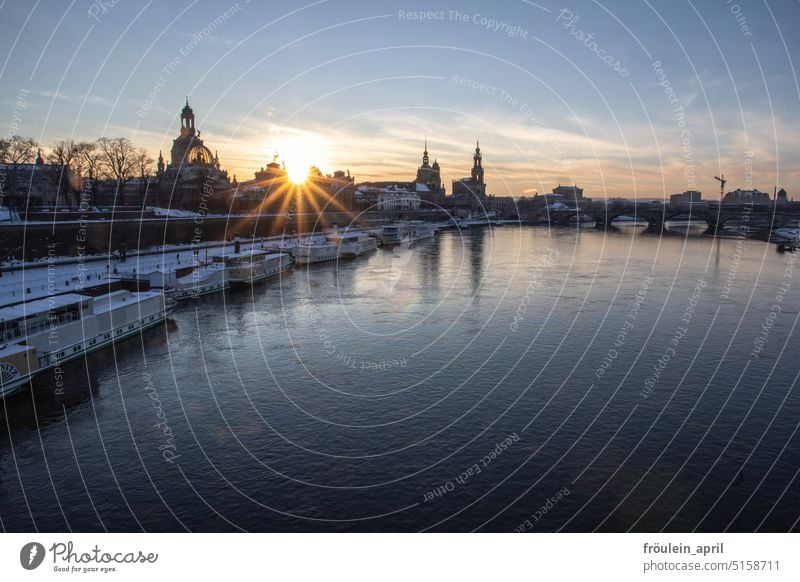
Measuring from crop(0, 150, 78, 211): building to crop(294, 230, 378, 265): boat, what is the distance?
23883mm

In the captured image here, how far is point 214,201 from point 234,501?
84.6 metres

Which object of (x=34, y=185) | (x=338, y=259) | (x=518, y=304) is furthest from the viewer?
(x=34, y=185)

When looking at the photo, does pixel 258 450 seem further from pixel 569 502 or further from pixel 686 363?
pixel 686 363

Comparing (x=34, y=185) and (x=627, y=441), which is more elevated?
(x=34, y=185)

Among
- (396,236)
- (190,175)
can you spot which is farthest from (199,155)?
(396,236)

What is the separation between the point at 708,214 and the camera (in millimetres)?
113250

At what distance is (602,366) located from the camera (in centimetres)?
2562

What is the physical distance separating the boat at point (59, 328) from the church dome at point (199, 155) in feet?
269

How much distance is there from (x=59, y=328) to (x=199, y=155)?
9214 centimetres

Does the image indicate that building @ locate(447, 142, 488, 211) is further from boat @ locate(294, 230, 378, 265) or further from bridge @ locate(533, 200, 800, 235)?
boat @ locate(294, 230, 378, 265)

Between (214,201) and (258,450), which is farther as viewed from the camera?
(214,201)

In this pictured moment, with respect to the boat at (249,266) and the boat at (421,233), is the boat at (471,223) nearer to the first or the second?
Result: the boat at (421,233)

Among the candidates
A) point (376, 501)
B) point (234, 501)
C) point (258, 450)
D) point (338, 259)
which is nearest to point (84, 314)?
point (258, 450)

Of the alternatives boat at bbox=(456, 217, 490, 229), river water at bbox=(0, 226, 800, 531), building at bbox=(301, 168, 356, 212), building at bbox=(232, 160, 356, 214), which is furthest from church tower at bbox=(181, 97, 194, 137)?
river water at bbox=(0, 226, 800, 531)
